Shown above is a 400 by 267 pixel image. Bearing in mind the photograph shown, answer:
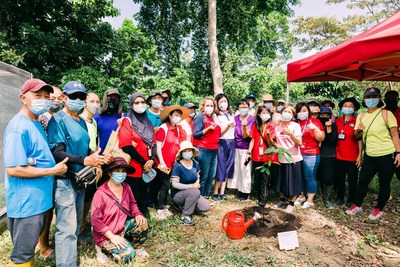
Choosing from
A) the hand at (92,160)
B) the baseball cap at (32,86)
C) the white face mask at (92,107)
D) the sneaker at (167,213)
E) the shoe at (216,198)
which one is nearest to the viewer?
the baseball cap at (32,86)

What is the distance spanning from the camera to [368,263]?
9.93 feet

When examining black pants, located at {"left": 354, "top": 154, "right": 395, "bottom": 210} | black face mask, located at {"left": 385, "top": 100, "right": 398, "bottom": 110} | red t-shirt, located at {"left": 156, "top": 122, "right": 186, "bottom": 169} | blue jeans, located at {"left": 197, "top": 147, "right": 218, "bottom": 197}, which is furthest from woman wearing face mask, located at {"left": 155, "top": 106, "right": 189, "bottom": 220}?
black face mask, located at {"left": 385, "top": 100, "right": 398, "bottom": 110}

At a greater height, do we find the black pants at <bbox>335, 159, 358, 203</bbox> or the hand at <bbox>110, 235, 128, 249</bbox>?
the black pants at <bbox>335, 159, 358, 203</bbox>

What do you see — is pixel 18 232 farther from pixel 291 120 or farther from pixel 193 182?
pixel 291 120

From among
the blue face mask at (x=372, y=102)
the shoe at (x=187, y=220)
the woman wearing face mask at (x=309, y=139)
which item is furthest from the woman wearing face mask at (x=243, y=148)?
the blue face mask at (x=372, y=102)

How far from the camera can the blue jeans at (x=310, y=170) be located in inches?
173

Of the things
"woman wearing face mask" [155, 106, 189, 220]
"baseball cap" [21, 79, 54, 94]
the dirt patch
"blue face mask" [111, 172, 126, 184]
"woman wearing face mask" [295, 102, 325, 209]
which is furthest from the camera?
"woman wearing face mask" [295, 102, 325, 209]

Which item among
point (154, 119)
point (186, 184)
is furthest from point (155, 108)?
point (186, 184)

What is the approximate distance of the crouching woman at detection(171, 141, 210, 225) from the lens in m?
3.92

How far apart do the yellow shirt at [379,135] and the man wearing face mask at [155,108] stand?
10.7ft

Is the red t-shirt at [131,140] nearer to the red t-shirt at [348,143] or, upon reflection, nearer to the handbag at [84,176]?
the handbag at [84,176]

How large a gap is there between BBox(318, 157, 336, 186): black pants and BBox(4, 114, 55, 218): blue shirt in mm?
4079

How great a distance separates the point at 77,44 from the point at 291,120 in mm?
8783

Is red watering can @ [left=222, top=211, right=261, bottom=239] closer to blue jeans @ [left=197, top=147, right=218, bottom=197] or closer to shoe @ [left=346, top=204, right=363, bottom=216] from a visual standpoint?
blue jeans @ [left=197, top=147, right=218, bottom=197]
